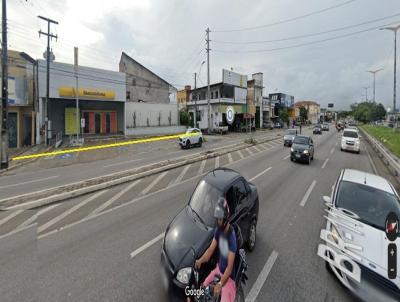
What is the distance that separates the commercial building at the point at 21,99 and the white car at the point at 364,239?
27.0 metres

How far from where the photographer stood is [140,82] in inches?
1682

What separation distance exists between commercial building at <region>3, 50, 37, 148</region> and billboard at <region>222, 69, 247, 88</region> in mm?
33238

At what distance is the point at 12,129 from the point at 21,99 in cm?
313

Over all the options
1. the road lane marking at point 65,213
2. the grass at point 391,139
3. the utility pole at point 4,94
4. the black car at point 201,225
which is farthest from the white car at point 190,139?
the black car at point 201,225

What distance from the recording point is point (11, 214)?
7.16 meters

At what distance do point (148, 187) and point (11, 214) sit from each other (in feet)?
15.3

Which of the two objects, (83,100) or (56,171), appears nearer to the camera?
(56,171)

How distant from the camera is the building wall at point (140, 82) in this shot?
42.0 metres

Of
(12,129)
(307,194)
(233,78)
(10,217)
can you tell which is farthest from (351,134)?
(12,129)

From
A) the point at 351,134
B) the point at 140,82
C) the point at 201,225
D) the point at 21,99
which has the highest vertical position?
the point at 140,82

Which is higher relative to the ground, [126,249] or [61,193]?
[61,193]

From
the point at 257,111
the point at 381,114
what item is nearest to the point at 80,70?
the point at 257,111

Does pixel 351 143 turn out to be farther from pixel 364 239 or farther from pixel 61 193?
pixel 61 193

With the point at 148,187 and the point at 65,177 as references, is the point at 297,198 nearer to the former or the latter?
the point at 148,187
